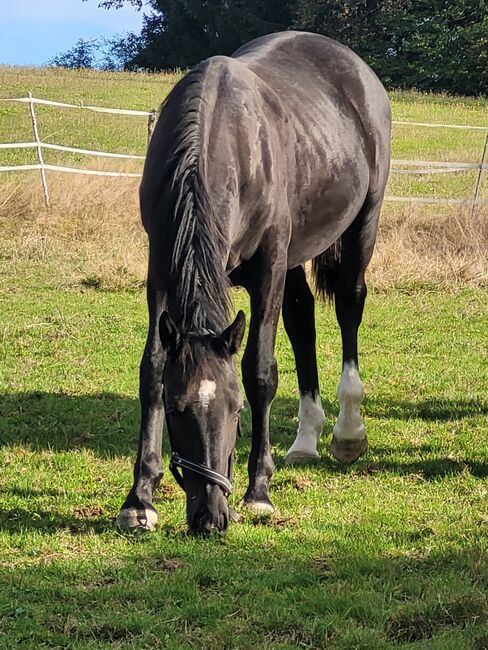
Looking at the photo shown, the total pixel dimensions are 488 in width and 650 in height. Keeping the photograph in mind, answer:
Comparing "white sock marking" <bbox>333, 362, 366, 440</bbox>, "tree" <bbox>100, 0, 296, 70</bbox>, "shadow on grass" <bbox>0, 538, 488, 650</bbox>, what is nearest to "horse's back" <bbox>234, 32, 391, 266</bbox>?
"white sock marking" <bbox>333, 362, 366, 440</bbox>

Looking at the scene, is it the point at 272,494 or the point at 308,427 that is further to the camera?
the point at 308,427

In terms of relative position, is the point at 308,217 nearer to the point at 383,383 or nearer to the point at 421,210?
the point at 383,383

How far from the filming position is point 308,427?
512cm

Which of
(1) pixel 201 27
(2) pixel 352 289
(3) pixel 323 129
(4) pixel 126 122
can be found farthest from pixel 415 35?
(3) pixel 323 129

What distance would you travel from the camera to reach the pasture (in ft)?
9.90

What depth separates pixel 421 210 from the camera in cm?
1209

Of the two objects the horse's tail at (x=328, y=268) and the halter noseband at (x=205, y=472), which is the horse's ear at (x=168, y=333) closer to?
the halter noseband at (x=205, y=472)

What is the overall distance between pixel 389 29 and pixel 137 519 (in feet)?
122

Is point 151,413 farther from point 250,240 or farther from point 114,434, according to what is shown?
point 114,434

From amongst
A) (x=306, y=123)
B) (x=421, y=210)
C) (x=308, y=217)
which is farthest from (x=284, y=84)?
(x=421, y=210)

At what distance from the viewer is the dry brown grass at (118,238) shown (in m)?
9.96

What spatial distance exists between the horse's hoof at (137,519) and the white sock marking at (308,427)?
1307mm

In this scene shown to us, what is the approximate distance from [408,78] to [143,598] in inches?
1436

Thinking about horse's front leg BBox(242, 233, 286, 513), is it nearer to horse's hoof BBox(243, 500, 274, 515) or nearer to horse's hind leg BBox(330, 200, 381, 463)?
horse's hoof BBox(243, 500, 274, 515)
